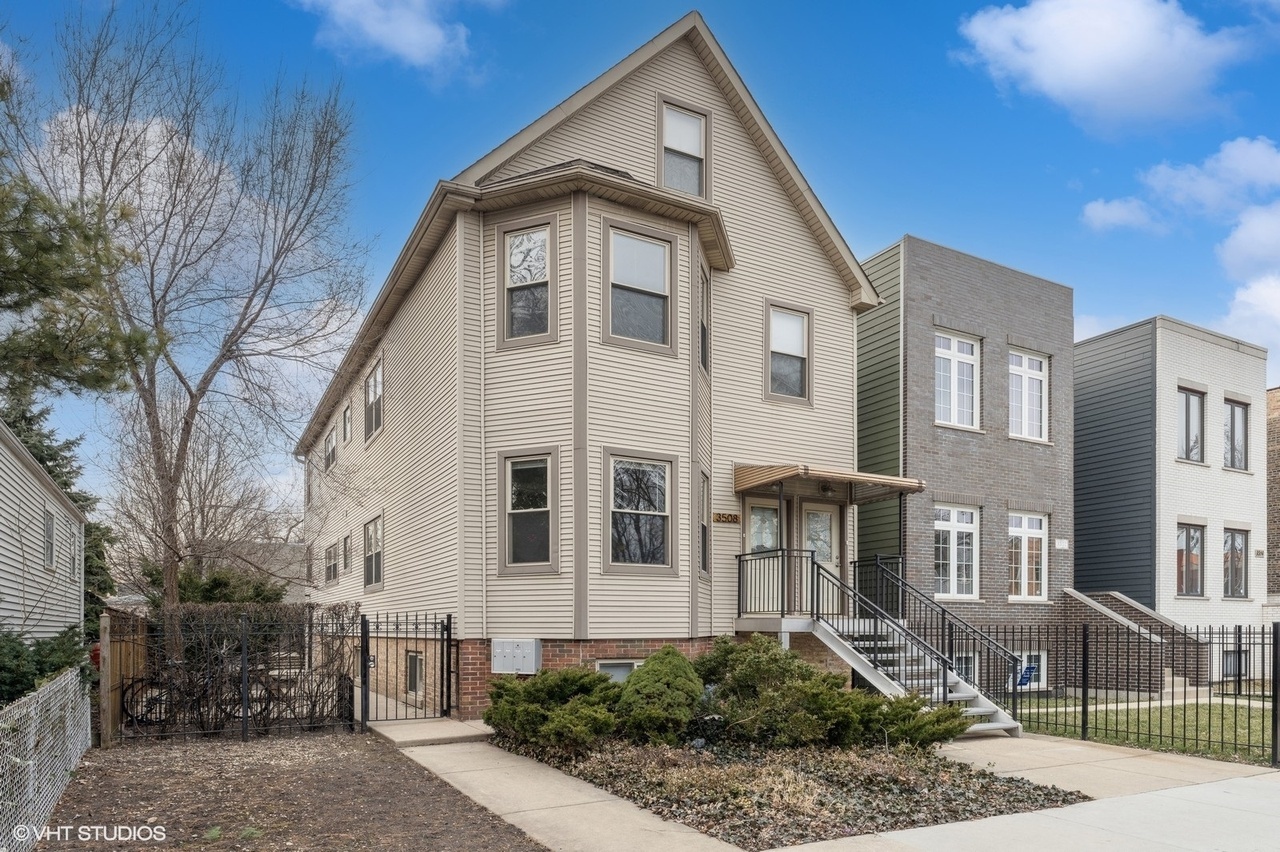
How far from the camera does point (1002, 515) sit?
19.2m

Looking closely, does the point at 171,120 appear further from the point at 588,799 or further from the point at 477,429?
the point at 588,799

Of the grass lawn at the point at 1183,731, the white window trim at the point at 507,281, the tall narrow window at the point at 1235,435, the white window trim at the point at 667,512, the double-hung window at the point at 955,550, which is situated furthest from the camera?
the tall narrow window at the point at 1235,435

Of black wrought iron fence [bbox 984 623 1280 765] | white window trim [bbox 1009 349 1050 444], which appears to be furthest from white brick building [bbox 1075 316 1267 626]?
white window trim [bbox 1009 349 1050 444]

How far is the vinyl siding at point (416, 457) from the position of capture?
14.4 metres

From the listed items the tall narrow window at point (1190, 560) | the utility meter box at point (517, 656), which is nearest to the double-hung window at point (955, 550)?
the tall narrow window at point (1190, 560)

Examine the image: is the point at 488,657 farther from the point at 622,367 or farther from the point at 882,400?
the point at 882,400

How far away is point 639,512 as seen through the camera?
1391cm

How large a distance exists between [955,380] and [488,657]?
35.3 ft

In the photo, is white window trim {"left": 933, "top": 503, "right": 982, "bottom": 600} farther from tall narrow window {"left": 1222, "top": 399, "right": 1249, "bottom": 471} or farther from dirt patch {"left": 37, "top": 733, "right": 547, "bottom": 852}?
dirt patch {"left": 37, "top": 733, "right": 547, "bottom": 852}

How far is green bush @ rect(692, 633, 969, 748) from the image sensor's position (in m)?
10.5

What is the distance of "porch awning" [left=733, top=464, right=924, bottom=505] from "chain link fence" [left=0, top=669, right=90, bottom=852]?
9628 mm

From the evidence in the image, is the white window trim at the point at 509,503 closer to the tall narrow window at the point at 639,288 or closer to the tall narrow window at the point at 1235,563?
the tall narrow window at the point at 639,288
